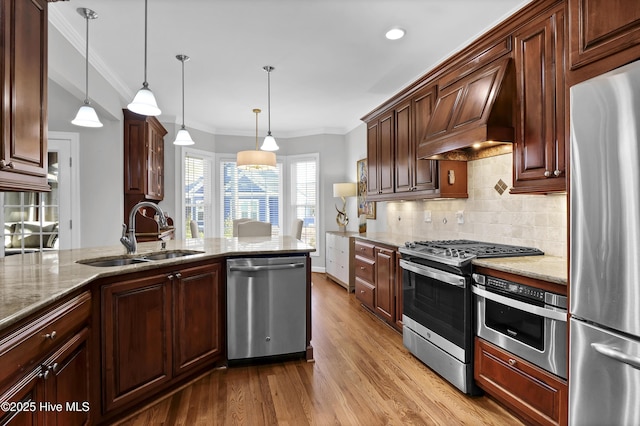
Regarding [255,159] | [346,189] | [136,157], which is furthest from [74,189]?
[346,189]

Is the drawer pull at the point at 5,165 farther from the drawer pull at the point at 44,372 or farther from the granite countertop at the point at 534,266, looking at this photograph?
Result: the granite countertop at the point at 534,266

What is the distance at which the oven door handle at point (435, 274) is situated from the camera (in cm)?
238

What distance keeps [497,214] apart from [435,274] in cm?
88

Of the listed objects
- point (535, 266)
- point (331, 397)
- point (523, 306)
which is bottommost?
point (331, 397)

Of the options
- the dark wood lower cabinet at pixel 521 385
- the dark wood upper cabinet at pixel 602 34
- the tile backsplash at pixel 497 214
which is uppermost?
the dark wood upper cabinet at pixel 602 34

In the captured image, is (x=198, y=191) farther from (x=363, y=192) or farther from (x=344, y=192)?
(x=363, y=192)

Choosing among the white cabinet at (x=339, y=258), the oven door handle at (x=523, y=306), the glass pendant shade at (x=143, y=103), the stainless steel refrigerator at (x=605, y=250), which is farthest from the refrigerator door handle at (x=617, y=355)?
the white cabinet at (x=339, y=258)

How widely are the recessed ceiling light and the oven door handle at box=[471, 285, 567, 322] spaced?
2141 mm

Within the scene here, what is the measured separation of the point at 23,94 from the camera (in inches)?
69.6

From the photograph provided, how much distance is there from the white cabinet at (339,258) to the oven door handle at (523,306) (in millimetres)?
3011

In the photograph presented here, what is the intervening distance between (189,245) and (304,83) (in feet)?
7.99

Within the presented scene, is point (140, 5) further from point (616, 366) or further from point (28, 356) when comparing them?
point (616, 366)

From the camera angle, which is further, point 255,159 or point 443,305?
point 255,159

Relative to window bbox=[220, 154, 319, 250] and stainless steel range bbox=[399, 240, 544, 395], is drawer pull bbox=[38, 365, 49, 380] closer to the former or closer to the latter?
stainless steel range bbox=[399, 240, 544, 395]
